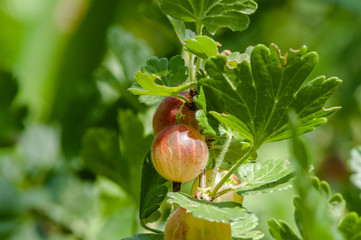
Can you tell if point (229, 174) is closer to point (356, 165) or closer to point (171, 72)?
point (171, 72)

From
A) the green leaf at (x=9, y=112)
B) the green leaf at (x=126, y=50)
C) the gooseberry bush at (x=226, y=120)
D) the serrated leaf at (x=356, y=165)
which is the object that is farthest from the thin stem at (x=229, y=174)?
the green leaf at (x=9, y=112)

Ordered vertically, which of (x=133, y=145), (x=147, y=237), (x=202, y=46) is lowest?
(x=147, y=237)

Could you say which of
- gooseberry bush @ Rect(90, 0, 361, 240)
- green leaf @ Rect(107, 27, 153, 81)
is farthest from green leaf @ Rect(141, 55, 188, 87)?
green leaf @ Rect(107, 27, 153, 81)

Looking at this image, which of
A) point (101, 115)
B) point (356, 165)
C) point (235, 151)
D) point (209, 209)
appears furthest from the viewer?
point (101, 115)

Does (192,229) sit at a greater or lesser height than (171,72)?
lesser

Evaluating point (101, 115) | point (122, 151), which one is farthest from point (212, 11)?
point (101, 115)

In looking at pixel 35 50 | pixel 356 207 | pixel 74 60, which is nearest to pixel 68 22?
pixel 35 50
